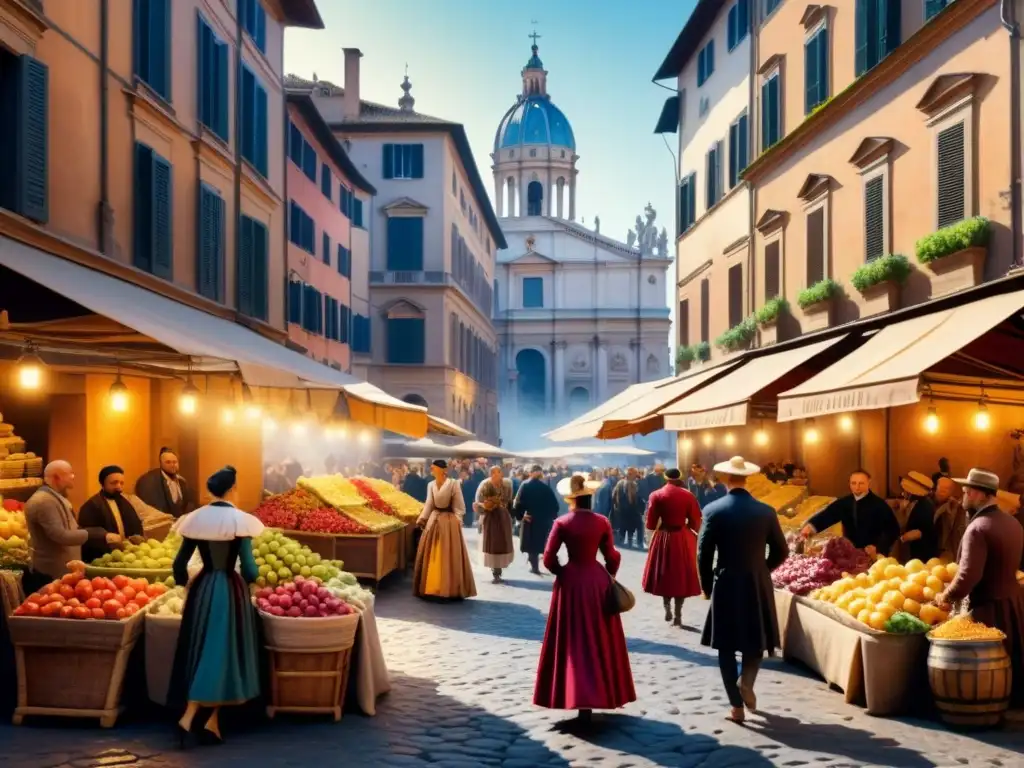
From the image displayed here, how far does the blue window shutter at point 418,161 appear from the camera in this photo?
48625 mm

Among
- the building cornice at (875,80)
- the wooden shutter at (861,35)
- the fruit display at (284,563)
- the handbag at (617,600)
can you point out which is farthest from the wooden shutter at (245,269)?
the handbag at (617,600)

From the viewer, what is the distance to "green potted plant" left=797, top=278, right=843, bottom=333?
57.3 feet

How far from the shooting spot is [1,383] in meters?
14.3

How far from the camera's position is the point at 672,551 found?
13.2m

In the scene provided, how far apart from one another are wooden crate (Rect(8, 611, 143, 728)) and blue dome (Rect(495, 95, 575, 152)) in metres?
84.2

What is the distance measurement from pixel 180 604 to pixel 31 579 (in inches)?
63.3

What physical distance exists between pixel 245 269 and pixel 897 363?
44.4ft

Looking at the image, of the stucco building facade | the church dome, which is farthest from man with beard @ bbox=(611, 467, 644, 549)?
the church dome

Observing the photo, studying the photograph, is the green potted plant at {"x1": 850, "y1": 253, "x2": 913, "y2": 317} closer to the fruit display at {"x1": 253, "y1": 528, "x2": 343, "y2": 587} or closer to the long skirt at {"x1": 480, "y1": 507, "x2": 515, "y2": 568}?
the long skirt at {"x1": 480, "y1": 507, "x2": 515, "y2": 568}

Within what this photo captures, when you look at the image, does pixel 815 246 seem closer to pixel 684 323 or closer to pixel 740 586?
pixel 684 323

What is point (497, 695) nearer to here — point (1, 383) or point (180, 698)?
point (180, 698)

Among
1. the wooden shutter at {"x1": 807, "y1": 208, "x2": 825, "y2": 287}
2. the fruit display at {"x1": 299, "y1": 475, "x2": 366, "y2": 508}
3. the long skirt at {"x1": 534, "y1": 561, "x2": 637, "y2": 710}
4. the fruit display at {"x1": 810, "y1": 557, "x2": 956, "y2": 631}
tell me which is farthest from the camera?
the wooden shutter at {"x1": 807, "y1": 208, "x2": 825, "y2": 287}

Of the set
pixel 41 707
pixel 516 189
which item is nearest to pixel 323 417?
pixel 41 707

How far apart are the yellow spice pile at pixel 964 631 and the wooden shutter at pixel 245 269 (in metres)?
15.4
